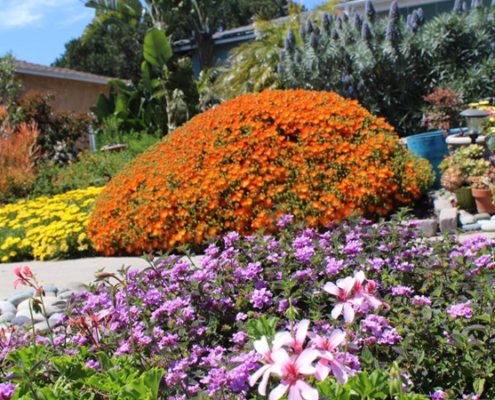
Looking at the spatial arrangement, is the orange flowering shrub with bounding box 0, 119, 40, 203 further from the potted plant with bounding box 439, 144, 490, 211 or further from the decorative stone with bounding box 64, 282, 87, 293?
the potted plant with bounding box 439, 144, 490, 211

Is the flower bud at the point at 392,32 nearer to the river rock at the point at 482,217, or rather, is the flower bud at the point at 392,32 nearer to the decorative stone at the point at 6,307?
the river rock at the point at 482,217

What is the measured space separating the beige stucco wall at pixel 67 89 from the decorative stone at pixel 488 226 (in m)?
18.7

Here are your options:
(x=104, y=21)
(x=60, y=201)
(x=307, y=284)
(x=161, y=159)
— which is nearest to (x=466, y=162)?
(x=161, y=159)

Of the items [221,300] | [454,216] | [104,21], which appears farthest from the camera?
[104,21]

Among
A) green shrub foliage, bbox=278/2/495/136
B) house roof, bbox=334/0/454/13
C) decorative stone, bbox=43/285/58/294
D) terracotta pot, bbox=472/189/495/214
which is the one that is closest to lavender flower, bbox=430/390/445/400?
decorative stone, bbox=43/285/58/294

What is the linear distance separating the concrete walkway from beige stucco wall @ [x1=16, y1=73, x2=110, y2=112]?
52.9 feet

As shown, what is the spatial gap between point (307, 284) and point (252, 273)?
260 mm

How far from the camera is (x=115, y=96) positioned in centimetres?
2000

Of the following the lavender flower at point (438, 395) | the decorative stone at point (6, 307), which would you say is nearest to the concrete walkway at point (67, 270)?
the decorative stone at point (6, 307)

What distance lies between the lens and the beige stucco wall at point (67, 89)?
20.8 m

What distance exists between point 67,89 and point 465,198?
20333mm

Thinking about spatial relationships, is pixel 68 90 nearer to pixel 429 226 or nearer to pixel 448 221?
pixel 429 226

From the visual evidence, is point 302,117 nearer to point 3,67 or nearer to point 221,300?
point 221,300

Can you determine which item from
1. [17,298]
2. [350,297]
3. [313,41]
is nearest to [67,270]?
[17,298]
